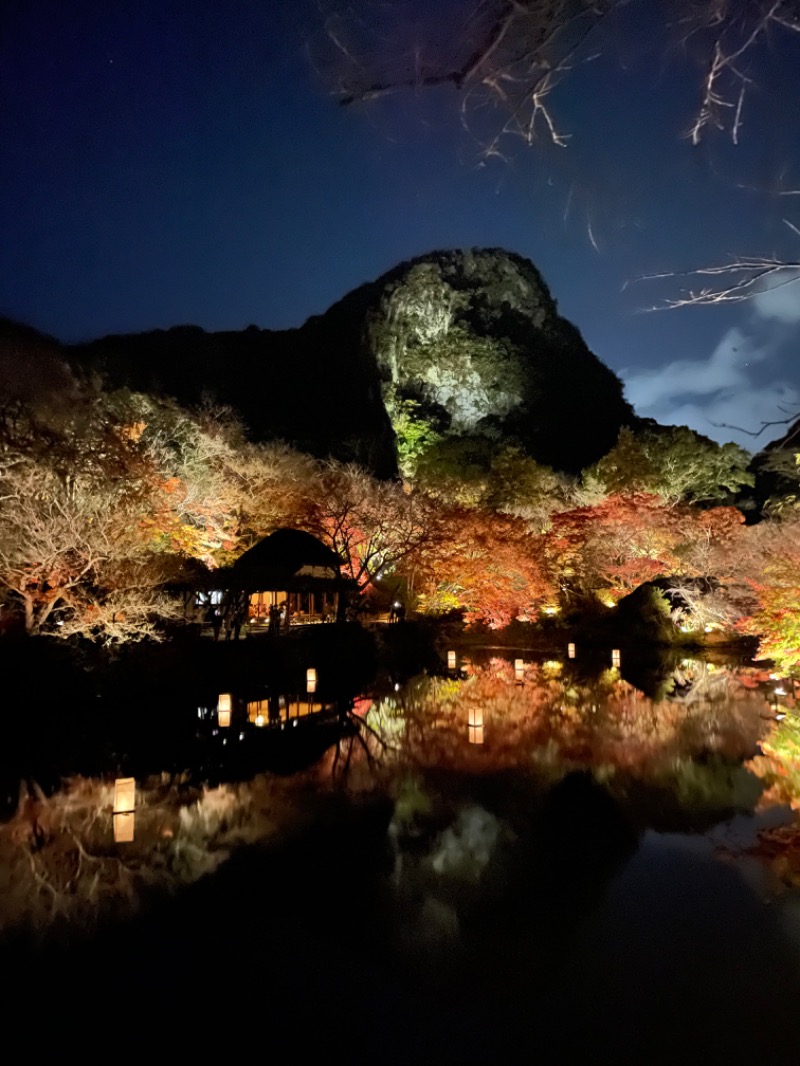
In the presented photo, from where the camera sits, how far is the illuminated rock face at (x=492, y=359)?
4381cm

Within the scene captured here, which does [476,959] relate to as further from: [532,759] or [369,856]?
[532,759]

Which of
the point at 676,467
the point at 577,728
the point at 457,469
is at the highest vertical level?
the point at 457,469

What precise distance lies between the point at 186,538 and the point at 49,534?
26.3ft

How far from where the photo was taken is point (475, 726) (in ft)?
35.5

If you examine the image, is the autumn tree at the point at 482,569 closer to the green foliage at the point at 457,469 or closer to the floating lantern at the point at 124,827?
the green foliage at the point at 457,469

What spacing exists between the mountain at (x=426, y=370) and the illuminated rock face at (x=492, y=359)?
3.3 inches

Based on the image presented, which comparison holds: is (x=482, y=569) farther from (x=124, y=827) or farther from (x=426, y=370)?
(x=426, y=370)

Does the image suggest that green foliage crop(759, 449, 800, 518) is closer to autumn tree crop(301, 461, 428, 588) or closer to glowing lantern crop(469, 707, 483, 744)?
glowing lantern crop(469, 707, 483, 744)

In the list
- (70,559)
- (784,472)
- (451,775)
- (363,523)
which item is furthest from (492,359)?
(451,775)

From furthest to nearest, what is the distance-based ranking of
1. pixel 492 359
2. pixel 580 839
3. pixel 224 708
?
pixel 492 359 < pixel 224 708 < pixel 580 839

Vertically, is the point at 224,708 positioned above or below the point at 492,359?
below

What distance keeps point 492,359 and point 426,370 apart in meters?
4.62

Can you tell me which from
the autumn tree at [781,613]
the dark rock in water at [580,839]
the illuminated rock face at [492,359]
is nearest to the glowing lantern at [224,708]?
the dark rock in water at [580,839]

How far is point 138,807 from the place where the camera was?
709 cm
